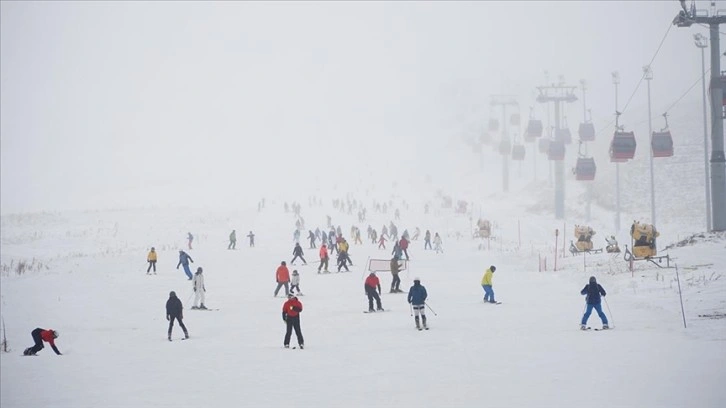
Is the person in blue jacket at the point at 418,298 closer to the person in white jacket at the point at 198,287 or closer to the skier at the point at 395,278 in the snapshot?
the skier at the point at 395,278

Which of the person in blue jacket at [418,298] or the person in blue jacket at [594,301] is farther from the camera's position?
the person in blue jacket at [418,298]

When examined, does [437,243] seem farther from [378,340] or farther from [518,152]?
[518,152]

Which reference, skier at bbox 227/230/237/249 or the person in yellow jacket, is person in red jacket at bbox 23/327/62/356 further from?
skier at bbox 227/230/237/249

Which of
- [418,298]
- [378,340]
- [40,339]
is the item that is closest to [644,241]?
[418,298]

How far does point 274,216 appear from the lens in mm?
67625

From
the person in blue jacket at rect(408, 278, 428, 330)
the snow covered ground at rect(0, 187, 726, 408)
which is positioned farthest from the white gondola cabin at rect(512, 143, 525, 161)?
the person in blue jacket at rect(408, 278, 428, 330)

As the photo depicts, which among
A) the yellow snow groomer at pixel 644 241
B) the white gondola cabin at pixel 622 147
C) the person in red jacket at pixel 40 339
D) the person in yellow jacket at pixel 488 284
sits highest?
the white gondola cabin at pixel 622 147

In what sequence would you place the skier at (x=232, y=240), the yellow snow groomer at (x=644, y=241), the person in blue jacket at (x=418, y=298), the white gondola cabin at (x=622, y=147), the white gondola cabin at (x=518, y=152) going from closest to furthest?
the person in blue jacket at (x=418, y=298) → the yellow snow groomer at (x=644, y=241) → the white gondola cabin at (x=622, y=147) → the skier at (x=232, y=240) → the white gondola cabin at (x=518, y=152)

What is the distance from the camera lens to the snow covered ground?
42.9 feet

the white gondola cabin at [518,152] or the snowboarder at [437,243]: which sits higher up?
the white gondola cabin at [518,152]

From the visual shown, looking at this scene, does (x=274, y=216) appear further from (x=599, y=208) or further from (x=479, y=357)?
(x=479, y=357)

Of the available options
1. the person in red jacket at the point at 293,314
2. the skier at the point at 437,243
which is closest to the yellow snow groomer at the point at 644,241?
the skier at the point at 437,243

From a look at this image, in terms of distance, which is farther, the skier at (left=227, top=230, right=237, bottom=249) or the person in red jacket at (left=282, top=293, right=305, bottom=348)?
the skier at (left=227, top=230, right=237, bottom=249)

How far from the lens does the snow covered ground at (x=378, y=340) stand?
42.9 feet
